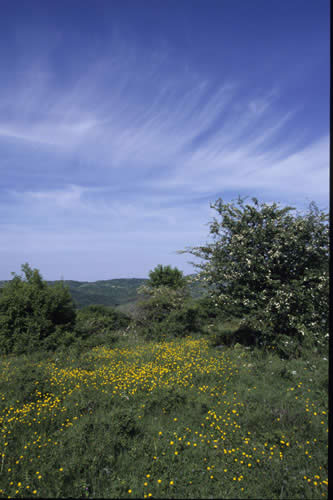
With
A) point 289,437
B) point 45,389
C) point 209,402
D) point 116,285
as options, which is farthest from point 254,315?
point 116,285

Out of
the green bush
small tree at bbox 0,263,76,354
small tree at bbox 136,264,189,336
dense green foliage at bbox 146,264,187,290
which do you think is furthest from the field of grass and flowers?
dense green foliage at bbox 146,264,187,290

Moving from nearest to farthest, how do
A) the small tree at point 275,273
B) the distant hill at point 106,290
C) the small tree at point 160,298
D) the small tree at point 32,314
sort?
the small tree at point 275,273
the small tree at point 32,314
the small tree at point 160,298
the distant hill at point 106,290

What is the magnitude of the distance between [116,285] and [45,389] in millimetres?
41082

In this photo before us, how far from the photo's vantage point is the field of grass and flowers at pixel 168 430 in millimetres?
2631

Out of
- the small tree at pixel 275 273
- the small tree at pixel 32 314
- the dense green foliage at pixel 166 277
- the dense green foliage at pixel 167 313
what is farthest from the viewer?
the dense green foliage at pixel 166 277

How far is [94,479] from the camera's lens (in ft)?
8.65

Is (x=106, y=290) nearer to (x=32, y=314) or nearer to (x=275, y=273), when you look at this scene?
(x=32, y=314)

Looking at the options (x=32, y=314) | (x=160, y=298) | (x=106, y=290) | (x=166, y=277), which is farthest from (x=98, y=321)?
(x=106, y=290)

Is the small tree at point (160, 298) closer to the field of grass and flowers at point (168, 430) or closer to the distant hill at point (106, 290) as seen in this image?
the field of grass and flowers at point (168, 430)

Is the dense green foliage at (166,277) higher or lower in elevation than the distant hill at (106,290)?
higher

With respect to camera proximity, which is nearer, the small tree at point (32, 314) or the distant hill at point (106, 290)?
the small tree at point (32, 314)

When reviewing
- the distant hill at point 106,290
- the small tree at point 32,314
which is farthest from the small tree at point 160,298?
the distant hill at point 106,290

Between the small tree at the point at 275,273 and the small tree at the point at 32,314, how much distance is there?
6.10 m

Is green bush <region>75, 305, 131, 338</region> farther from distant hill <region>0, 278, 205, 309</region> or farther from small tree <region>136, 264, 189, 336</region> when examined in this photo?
distant hill <region>0, 278, 205, 309</region>
